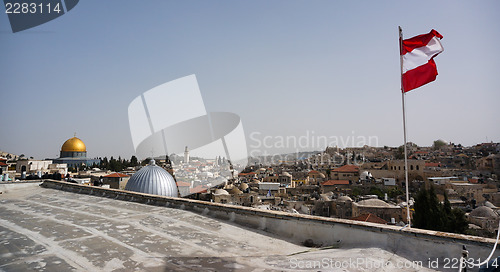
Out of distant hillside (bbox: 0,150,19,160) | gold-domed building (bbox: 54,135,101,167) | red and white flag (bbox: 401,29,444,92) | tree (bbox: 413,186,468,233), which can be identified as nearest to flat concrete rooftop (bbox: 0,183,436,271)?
red and white flag (bbox: 401,29,444,92)

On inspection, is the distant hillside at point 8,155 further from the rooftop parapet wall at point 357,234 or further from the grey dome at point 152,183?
the rooftop parapet wall at point 357,234

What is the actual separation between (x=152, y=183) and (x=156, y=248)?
9.20 metres

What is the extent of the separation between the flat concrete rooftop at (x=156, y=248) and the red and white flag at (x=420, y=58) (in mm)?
3215

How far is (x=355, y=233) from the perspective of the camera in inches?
145

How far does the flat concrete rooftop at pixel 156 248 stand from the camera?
2.97 m

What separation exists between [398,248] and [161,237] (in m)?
2.90

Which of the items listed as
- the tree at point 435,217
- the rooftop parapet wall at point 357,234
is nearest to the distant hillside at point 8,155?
the tree at point 435,217

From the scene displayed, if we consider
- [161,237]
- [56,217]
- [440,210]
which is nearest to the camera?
[161,237]

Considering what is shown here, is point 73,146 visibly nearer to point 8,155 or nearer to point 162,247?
point 8,155

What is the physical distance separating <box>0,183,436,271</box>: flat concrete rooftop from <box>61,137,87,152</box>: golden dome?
149 ft

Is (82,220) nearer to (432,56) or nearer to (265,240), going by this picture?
(265,240)

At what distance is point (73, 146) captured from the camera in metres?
45.2

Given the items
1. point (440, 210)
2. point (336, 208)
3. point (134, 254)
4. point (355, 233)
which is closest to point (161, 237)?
point (134, 254)

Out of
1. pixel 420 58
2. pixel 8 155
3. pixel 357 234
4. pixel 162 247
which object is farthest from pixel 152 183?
pixel 8 155
